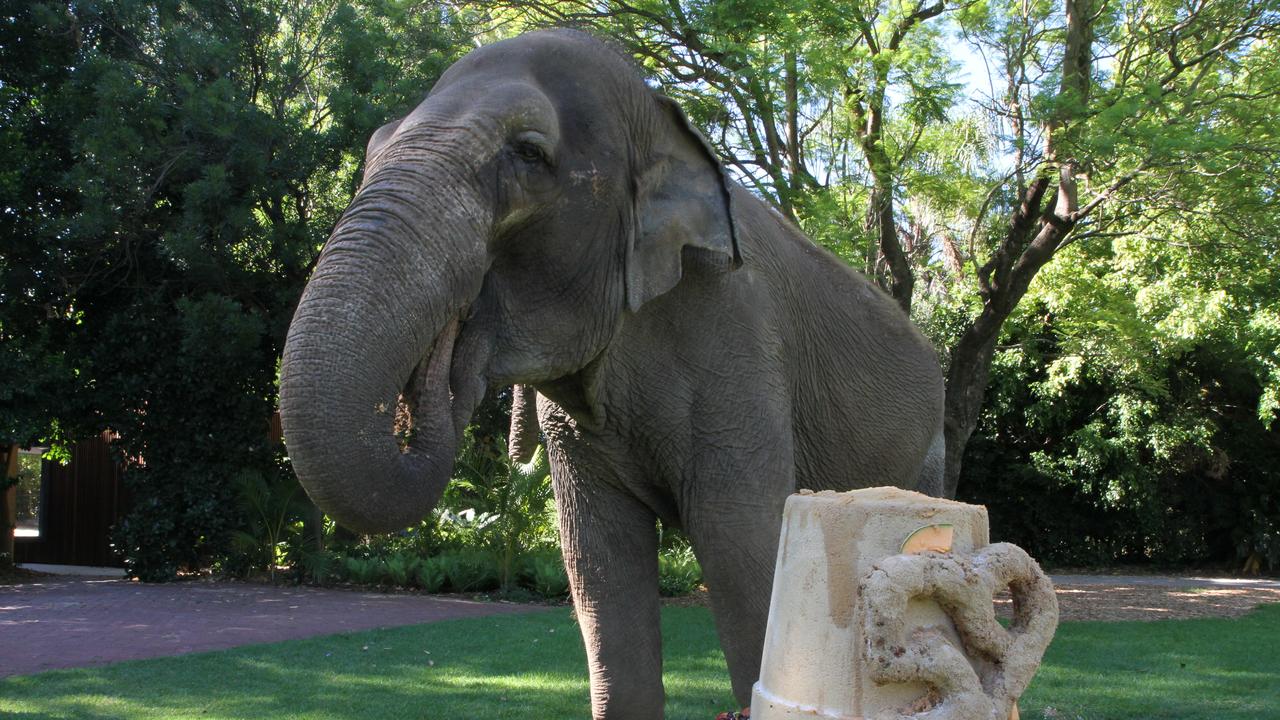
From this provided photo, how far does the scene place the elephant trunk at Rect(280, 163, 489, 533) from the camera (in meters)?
2.50

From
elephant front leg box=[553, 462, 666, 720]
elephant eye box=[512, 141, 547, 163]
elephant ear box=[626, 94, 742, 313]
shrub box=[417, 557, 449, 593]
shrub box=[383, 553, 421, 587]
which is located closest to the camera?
elephant eye box=[512, 141, 547, 163]

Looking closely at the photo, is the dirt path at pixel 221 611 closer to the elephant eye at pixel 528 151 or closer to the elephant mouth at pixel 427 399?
the elephant mouth at pixel 427 399

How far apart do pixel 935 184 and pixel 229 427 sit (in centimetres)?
1077

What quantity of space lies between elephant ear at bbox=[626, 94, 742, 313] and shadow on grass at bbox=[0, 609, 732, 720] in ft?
16.0

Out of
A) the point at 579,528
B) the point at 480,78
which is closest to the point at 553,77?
the point at 480,78

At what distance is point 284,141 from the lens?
1623 cm

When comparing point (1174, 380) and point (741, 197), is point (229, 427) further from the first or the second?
point (1174, 380)

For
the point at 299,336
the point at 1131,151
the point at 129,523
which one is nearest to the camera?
the point at 299,336

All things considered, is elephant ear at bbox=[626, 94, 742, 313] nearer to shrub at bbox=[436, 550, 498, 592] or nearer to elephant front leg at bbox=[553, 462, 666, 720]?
elephant front leg at bbox=[553, 462, 666, 720]

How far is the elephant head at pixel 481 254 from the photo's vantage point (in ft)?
8.32

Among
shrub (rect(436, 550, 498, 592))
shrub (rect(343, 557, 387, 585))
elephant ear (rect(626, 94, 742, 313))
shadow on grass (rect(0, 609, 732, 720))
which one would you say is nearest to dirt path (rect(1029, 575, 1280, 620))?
shadow on grass (rect(0, 609, 732, 720))

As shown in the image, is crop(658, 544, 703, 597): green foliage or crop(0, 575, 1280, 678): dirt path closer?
crop(0, 575, 1280, 678): dirt path

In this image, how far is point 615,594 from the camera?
159 inches

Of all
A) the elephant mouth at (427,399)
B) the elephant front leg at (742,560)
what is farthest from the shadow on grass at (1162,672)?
the elephant mouth at (427,399)
